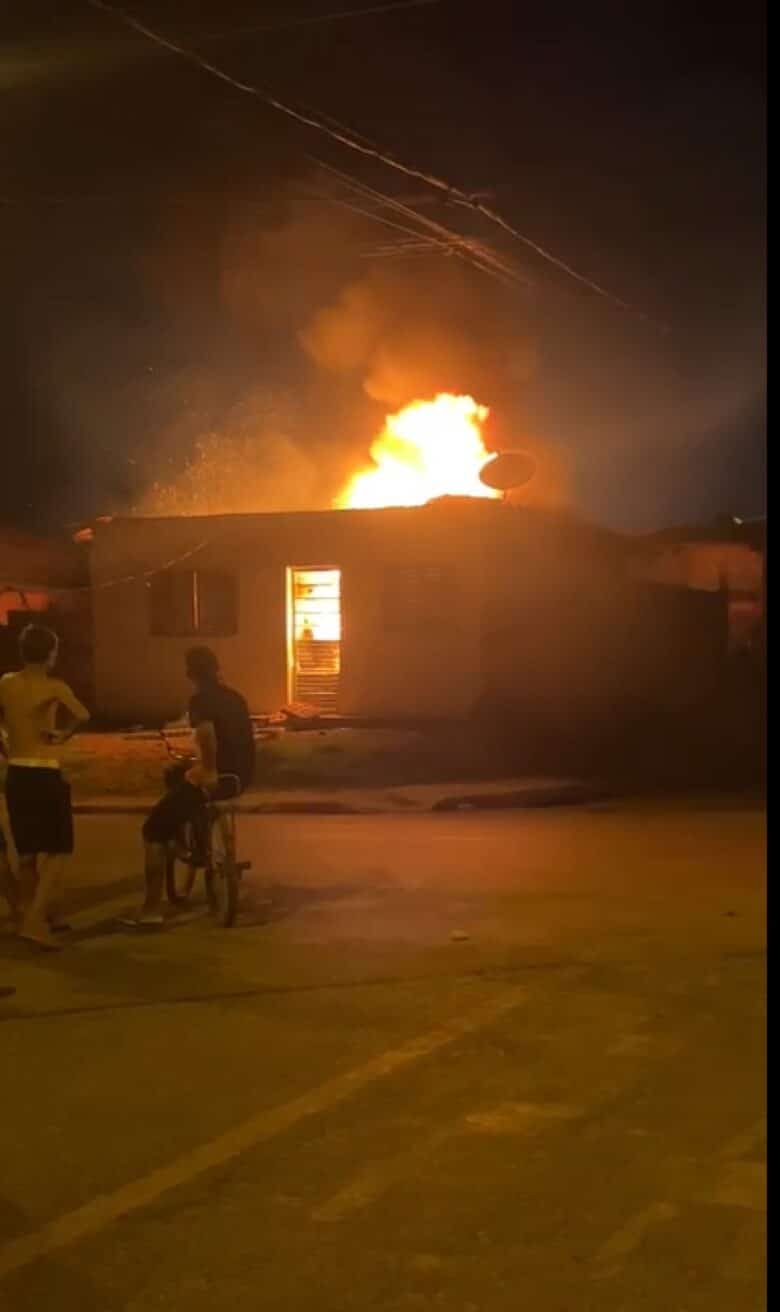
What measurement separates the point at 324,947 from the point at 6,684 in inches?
87.8

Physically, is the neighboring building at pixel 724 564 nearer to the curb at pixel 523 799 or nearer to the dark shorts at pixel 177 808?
the curb at pixel 523 799

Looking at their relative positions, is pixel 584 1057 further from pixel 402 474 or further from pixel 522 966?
pixel 402 474

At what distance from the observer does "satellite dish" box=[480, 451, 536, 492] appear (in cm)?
2306

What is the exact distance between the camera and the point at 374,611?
20797mm

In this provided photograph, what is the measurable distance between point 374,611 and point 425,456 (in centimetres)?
669

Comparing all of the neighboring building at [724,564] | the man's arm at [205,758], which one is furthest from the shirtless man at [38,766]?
the neighboring building at [724,564]

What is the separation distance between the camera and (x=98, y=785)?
1750 cm

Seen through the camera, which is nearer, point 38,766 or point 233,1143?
point 233,1143

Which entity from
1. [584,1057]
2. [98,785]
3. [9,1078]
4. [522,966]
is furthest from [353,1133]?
[98,785]

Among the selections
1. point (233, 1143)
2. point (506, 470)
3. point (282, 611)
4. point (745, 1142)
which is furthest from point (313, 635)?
point (745, 1142)

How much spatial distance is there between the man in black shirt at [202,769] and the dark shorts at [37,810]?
828 millimetres

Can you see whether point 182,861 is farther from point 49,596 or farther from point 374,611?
point 49,596

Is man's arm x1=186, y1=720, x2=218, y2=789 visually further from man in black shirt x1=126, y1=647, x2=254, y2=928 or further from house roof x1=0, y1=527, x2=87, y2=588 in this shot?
house roof x1=0, y1=527, x2=87, y2=588

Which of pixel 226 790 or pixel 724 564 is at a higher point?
pixel 724 564
